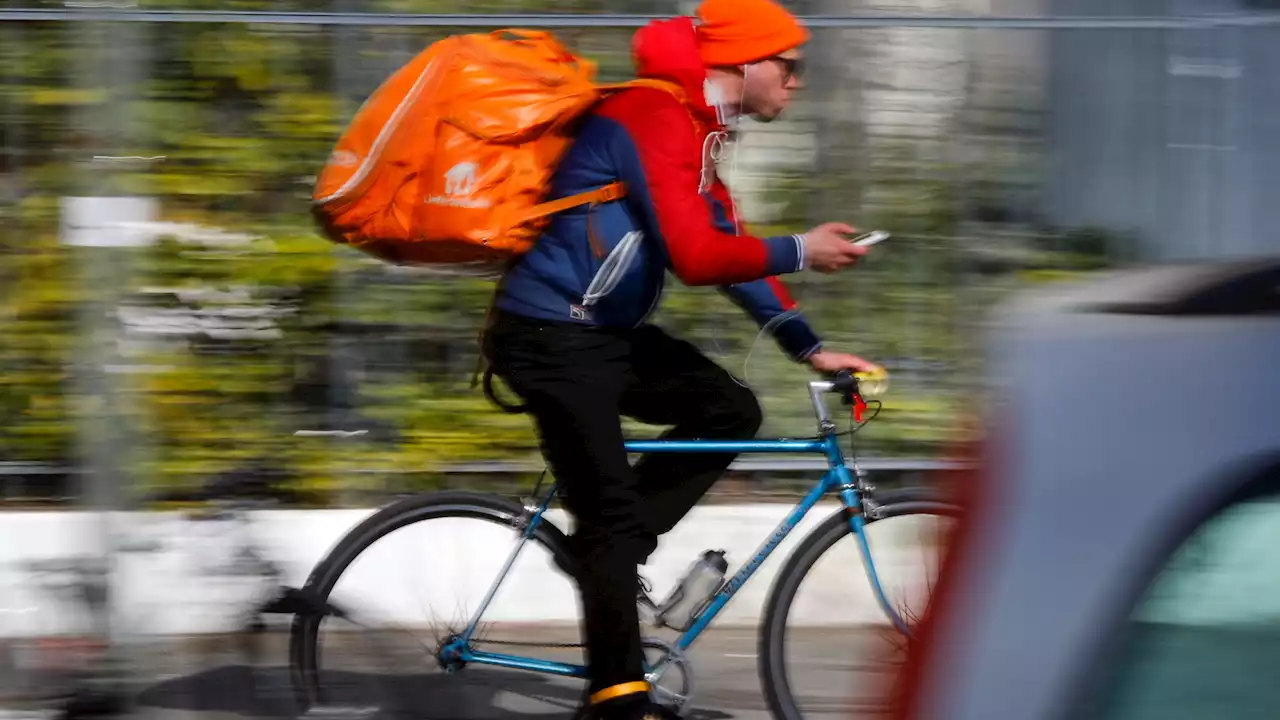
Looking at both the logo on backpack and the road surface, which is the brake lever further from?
the logo on backpack

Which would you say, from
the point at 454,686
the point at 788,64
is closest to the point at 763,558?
the point at 454,686

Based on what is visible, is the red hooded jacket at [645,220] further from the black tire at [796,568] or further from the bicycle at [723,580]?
the black tire at [796,568]

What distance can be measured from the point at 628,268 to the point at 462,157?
1.38 feet

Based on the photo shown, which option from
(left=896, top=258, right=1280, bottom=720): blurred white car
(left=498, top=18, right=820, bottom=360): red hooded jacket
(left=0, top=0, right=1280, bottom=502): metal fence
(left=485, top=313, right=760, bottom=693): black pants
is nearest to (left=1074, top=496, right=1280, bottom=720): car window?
(left=896, top=258, right=1280, bottom=720): blurred white car

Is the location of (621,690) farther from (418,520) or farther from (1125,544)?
(1125,544)

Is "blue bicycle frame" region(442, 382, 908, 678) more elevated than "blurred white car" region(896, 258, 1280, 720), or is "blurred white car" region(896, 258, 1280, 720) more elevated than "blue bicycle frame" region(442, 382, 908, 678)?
"blurred white car" region(896, 258, 1280, 720)

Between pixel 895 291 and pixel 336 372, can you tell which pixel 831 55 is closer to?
pixel 895 291

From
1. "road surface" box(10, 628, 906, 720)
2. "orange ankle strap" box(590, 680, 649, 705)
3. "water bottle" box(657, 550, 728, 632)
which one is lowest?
"road surface" box(10, 628, 906, 720)

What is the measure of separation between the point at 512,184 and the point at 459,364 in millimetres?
1860

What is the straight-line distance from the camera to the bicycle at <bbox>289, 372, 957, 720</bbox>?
3936 mm

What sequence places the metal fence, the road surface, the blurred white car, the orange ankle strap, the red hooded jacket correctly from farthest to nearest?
the metal fence < the road surface < the orange ankle strap < the red hooded jacket < the blurred white car

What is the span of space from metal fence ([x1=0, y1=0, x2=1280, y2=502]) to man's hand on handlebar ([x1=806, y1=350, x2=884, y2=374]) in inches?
43.6

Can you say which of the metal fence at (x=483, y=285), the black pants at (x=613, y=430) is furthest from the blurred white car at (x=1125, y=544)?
the metal fence at (x=483, y=285)

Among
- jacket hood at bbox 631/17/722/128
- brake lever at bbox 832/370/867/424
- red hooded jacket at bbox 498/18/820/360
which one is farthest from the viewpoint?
brake lever at bbox 832/370/867/424
